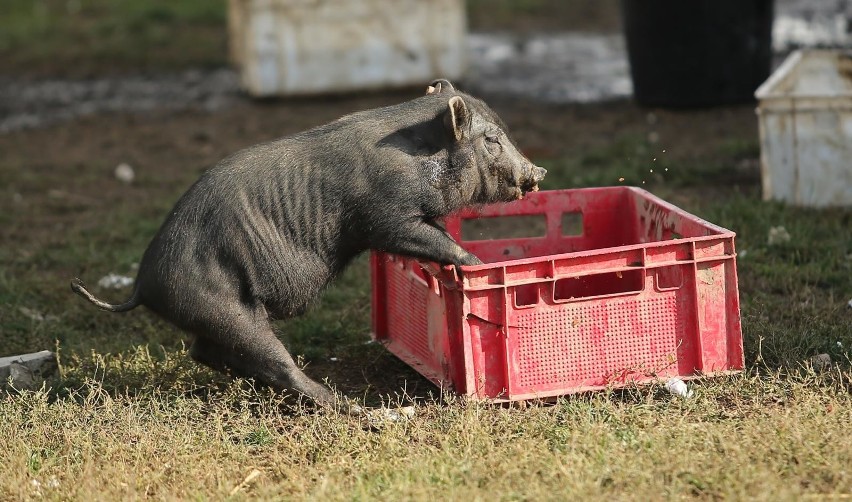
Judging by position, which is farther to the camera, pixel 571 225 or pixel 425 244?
pixel 571 225

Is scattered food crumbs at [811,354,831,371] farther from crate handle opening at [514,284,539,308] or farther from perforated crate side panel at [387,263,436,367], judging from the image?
perforated crate side panel at [387,263,436,367]

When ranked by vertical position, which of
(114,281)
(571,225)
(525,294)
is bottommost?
(571,225)

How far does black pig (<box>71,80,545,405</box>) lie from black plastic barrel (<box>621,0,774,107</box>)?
6.20 metres

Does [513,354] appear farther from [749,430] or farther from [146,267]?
[146,267]

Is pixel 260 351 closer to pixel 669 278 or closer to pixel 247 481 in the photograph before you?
pixel 247 481

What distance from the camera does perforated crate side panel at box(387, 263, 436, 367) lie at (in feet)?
18.5

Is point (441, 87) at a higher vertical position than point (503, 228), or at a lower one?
higher

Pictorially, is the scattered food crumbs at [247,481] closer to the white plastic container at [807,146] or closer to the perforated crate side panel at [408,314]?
the perforated crate side panel at [408,314]

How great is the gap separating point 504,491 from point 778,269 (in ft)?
10.0

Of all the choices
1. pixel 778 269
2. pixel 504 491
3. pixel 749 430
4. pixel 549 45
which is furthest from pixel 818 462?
pixel 549 45

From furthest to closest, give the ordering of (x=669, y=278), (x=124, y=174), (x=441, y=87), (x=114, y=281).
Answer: (x=124, y=174), (x=114, y=281), (x=441, y=87), (x=669, y=278)

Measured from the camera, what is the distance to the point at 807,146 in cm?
781

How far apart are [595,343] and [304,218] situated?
130 cm

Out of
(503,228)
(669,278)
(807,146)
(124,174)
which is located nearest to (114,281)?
(503,228)
